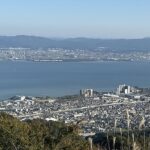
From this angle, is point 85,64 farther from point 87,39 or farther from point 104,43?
point 87,39

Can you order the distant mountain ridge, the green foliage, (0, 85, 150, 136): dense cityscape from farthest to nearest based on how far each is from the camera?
the distant mountain ridge < (0, 85, 150, 136): dense cityscape < the green foliage

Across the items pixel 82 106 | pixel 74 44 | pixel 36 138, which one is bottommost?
pixel 74 44

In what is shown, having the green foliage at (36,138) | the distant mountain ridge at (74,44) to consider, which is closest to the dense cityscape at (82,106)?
the green foliage at (36,138)

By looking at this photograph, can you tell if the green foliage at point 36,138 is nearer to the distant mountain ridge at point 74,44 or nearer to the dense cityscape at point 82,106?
the dense cityscape at point 82,106

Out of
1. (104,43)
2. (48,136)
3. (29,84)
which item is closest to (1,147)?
(48,136)

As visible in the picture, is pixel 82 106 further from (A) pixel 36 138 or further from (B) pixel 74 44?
(B) pixel 74 44

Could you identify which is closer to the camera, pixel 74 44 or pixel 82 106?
pixel 82 106

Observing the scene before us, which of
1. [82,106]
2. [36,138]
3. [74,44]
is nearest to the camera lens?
[36,138]

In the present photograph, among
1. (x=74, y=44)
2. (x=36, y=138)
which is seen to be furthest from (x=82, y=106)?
(x=74, y=44)

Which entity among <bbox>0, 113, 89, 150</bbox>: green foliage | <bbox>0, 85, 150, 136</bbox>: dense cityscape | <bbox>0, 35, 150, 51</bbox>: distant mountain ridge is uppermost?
<bbox>0, 113, 89, 150</bbox>: green foliage

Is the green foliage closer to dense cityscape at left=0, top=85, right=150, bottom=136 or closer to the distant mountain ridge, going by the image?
dense cityscape at left=0, top=85, right=150, bottom=136

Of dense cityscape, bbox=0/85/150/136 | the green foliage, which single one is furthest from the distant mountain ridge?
the green foliage

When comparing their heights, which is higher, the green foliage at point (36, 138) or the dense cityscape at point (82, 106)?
the green foliage at point (36, 138)
